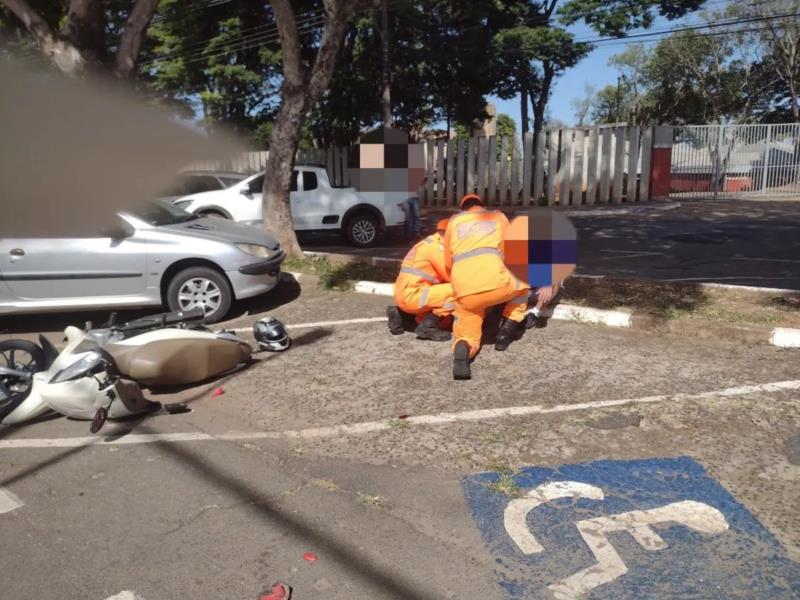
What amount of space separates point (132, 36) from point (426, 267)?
708 centimetres

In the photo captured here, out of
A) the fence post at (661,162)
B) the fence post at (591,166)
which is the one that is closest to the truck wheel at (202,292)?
the fence post at (591,166)

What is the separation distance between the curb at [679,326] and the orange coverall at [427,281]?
1210mm

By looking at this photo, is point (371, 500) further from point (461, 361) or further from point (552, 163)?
point (552, 163)

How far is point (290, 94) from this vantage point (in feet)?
28.5

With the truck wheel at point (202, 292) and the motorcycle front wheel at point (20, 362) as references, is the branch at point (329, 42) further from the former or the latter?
the motorcycle front wheel at point (20, 362)

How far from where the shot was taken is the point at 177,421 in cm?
447

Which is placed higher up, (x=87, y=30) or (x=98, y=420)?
(x=87, y=30)

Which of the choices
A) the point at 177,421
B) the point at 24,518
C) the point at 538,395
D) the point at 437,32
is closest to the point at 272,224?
the point at 177,421

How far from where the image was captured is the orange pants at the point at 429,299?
564cm

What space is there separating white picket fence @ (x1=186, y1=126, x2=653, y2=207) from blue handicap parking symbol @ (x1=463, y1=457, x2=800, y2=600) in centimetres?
1531

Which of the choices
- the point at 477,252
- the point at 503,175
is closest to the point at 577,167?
the point at 503,175

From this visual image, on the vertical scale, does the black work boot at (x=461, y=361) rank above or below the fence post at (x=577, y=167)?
below

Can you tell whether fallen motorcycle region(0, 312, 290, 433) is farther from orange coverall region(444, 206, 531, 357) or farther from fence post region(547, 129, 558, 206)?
fence post region(547, 129, 558, 206)

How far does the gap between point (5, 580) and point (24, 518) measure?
1.83 feet
